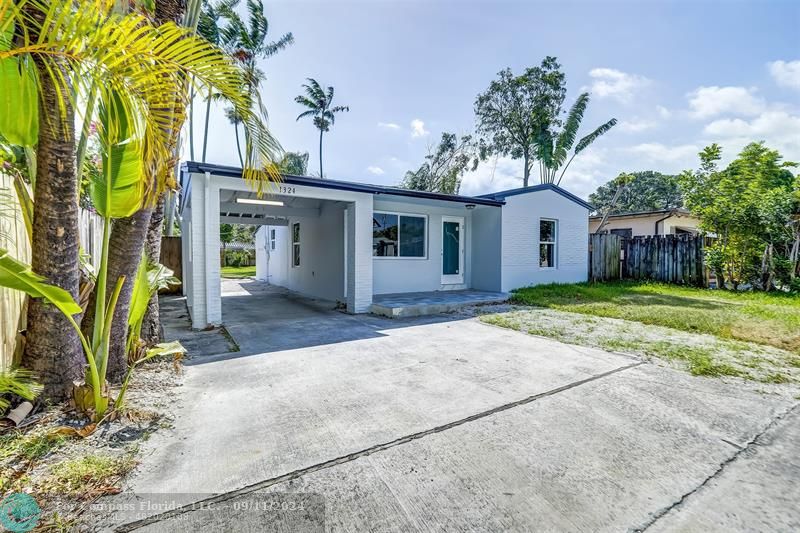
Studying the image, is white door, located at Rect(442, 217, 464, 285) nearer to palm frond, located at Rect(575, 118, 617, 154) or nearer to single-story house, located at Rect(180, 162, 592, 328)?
single-story house, located at Rect(180, 162, 592, 328)

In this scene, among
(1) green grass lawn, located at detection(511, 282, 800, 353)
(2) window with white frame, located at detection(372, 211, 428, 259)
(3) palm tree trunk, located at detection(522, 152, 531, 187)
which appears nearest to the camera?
(1) green grass lawn, located at detection(511, 282, 800, 353)

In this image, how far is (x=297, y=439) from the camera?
2740 millimetres

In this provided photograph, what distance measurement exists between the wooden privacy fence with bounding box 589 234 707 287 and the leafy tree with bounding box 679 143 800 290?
27.3 inches

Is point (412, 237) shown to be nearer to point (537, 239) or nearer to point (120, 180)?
point (537, 239)

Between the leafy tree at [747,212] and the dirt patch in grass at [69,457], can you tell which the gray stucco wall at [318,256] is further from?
the leafy tree at [747,212]

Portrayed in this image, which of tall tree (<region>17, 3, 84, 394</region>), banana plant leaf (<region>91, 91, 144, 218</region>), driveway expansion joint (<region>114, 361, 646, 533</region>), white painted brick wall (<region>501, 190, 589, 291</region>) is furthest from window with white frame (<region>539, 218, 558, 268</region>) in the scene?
tall tree (<region>17, 3, 84, 394</region>)

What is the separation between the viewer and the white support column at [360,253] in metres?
8.16

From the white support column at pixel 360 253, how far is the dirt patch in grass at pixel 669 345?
2789 mm

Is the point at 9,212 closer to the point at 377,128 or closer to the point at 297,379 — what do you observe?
the point at 297,379

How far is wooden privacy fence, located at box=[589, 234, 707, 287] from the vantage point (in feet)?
40.7

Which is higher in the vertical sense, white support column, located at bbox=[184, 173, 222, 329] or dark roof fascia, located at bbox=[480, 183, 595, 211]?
dark roof fascia, located at bbox=[480, 183, 595, 211]

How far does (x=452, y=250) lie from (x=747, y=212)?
8.82m

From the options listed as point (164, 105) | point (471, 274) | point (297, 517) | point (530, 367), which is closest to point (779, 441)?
point (530, 367)

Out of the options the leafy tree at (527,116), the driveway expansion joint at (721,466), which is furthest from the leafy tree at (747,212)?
the driveway expansion joint at (721,466)
